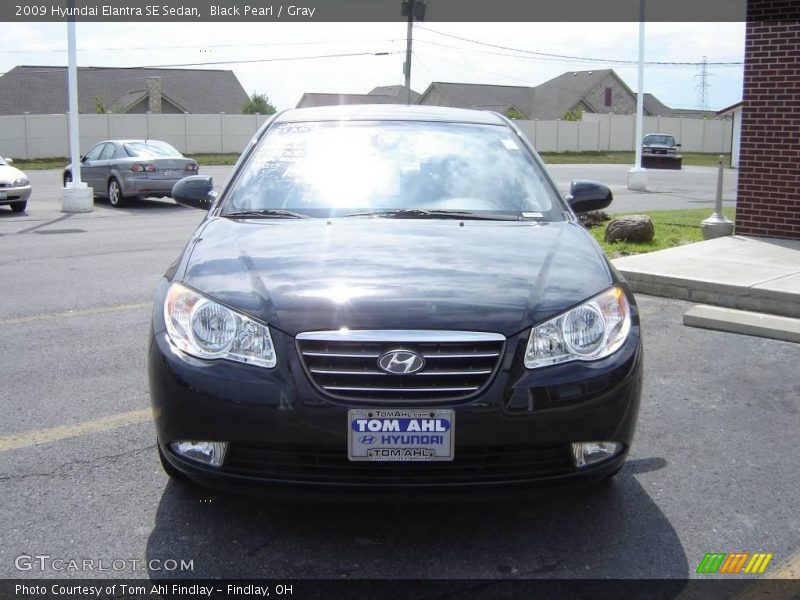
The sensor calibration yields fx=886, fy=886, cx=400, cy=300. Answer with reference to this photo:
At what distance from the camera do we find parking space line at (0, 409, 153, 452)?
4238mm

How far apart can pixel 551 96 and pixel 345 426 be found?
7754 cm

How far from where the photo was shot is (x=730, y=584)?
303 cm

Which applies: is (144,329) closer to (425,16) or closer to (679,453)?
(679,453)

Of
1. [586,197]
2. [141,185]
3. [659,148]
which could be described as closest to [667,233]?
[586,197]

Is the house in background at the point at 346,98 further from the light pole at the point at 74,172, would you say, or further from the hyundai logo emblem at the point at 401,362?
the hyundai logo emblem at the point at 401,362

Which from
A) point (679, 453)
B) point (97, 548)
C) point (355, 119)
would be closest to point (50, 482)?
point (97, 548)

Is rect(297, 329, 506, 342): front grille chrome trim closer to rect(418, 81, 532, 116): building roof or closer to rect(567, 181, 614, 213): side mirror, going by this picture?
rect(567, 181, 614, 213): side mirror

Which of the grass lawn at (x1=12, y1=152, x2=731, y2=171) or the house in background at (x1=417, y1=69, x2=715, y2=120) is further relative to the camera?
the house in background at (x1=417, y1=69, x2=715, y2=120)

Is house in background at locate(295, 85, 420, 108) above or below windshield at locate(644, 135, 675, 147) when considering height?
above

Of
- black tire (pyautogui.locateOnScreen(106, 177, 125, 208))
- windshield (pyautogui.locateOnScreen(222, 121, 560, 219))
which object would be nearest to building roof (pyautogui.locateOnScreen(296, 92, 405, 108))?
black tire (pyautogui.locateOnScreen(106, 177, 125, 208))

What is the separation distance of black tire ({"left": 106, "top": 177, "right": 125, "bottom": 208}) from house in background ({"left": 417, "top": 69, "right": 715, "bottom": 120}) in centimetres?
5670

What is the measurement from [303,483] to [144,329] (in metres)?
4.11

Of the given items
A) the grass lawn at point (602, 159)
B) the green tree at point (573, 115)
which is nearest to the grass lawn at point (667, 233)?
the grass lawn at point (602, 159)

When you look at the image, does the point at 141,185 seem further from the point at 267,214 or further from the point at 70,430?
the point at 267,214
